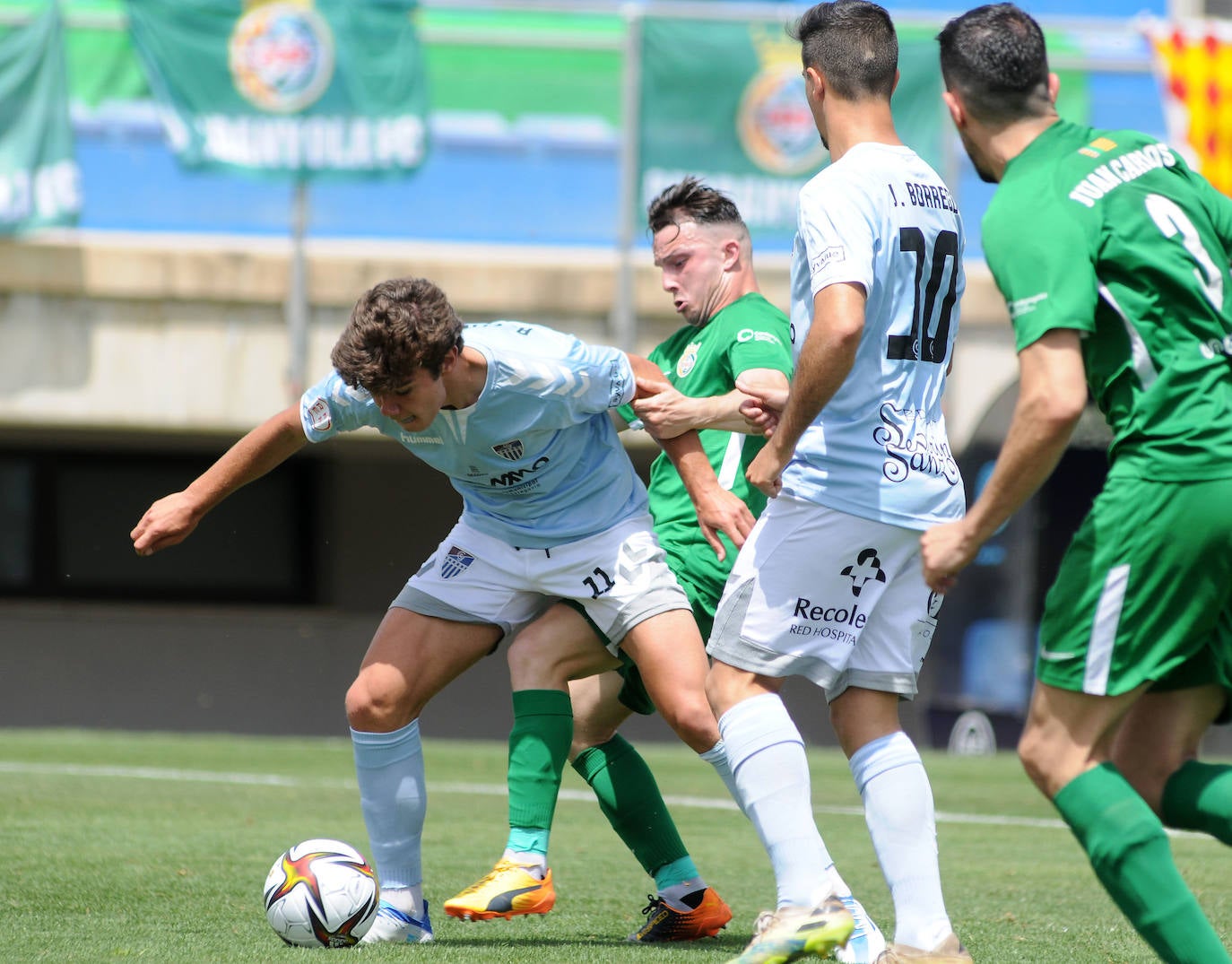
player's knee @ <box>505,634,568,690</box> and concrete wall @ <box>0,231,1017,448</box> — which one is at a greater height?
player's knee @ <box>505,634,568,690</box>

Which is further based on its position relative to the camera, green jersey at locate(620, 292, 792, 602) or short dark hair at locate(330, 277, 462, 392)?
green jersey at locate(620, 292, 792, 602)

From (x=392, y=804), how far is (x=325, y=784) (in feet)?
19.9

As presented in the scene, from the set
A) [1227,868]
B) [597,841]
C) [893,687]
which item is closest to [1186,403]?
[893,687]

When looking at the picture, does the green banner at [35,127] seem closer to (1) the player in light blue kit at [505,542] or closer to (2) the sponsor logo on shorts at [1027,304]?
(1) the player in light blue kit at [505,542]

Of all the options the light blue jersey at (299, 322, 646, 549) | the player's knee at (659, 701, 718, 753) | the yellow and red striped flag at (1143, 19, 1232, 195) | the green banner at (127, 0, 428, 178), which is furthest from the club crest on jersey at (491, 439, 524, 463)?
the yellow and red striped flag at (1143, 19, 1232, 195)

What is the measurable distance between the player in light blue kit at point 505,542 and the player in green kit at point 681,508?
0.12 meters

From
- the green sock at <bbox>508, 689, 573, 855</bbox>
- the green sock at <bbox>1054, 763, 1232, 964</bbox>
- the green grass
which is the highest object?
the green sock at <bbox>1054, 763, 1232, 964</bbox>

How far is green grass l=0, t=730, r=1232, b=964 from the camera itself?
4758mm

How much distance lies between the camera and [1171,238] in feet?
11.6

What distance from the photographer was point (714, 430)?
5.12m

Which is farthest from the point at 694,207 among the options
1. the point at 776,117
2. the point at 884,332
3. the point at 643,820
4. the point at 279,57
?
the point at 279,57

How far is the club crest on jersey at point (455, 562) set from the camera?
512cm

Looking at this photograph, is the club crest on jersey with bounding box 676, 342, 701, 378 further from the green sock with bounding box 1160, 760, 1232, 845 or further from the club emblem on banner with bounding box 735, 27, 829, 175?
the club emblem on banner with bounding box 735, 27, 829, 175

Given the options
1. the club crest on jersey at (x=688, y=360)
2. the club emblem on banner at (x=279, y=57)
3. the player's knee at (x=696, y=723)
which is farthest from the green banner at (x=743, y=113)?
the player's knee at (x=696, y=723)
